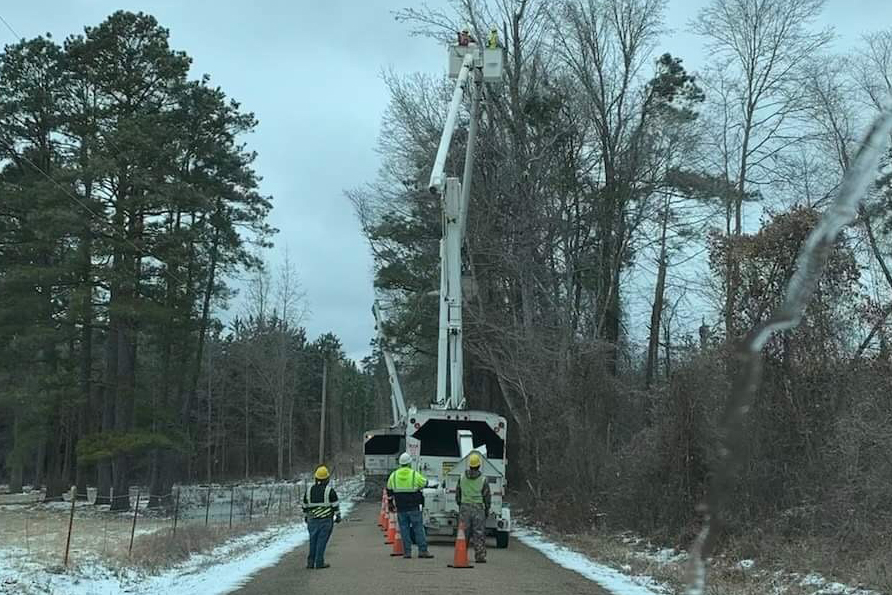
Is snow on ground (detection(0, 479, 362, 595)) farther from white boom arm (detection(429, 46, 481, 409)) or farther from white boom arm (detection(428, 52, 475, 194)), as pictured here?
white boom arm (detection(428, 52, 475, 194))

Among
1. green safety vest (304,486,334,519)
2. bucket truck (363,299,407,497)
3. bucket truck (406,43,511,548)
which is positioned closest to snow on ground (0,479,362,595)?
green safety vest (304,486,334,519)

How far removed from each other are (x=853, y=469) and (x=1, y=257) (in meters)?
34.9

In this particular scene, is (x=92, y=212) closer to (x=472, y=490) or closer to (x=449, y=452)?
(x=449, y=452)

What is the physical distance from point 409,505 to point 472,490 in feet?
3.74

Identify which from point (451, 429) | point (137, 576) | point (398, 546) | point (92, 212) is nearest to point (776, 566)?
point (398, 546)

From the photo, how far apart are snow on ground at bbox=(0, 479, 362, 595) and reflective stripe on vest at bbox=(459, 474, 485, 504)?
3.42 meters

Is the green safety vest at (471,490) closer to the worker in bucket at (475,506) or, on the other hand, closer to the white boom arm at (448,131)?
the worker in bucket at (475,506)

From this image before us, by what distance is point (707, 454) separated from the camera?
57.0 feet

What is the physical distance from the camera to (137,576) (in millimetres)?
14469

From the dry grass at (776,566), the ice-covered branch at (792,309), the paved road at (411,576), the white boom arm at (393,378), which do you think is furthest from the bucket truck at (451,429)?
the ice-covered branch at (792,309)

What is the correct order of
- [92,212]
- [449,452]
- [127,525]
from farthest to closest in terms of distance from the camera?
1. [92,212]
2. [127,525]
3. [449,452]

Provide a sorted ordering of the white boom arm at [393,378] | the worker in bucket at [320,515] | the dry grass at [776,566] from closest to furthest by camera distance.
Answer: the dry grass at [776,566] < the worker in bucket at [320,515] < the white boom arm at [393,378]

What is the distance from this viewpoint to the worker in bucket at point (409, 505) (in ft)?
54.1

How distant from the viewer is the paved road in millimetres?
12312
